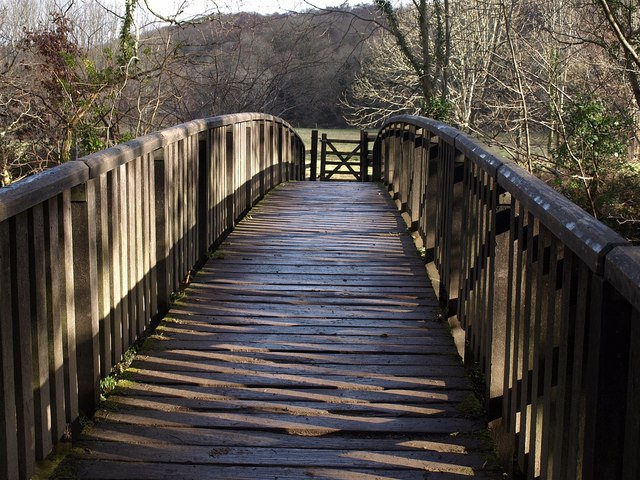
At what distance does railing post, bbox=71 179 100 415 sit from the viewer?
348 cm

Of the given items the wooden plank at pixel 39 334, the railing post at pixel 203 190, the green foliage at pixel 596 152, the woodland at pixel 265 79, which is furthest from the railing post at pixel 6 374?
the green foliage at pixel 596 152

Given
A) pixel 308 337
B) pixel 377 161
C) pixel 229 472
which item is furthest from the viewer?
pixel 377 161

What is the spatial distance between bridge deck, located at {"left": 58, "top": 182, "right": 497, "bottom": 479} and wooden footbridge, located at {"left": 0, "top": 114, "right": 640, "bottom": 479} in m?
0.01

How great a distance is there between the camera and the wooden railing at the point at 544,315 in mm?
1854

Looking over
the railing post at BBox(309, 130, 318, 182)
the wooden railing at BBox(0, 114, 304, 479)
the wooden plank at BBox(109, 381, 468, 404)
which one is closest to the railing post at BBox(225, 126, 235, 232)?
the wooden railing at BBox(0, 114, 304, 479)

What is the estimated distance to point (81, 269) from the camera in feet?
11.5

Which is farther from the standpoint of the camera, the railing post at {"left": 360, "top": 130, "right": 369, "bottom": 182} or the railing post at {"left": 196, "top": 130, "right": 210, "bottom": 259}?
the railing post at {"left": 360, "top": 130, "right": 369, "bottom": 182}

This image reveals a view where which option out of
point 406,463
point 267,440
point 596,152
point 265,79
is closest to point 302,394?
point 267,440

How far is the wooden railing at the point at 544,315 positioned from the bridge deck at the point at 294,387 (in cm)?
30

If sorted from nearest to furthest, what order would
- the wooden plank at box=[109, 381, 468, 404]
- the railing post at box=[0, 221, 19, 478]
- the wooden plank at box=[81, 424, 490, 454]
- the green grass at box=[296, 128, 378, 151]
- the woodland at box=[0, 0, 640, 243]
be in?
the railing post at box=[0, 221, 19, 478]
the wooden plank at box=[81, 424, 490, 454]
the wooden plank at box=[109, 381, 468, 404]
the woodland at box=[0, 0, 640, 243]
the green grass at box=[296, 128, 378, 151]

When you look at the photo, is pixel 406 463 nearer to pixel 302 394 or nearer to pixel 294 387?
pixel 302 394

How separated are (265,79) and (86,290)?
23.9m

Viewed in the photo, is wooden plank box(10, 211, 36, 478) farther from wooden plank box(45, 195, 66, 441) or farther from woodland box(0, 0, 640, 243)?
woodland box(0, 0, 640, 243)

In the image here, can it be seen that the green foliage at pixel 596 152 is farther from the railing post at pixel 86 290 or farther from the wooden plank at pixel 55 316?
the wooden plank at pixel 55 316
